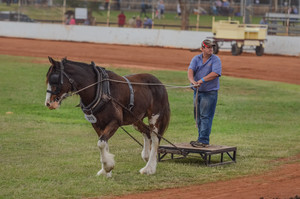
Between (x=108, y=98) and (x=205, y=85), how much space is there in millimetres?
2204

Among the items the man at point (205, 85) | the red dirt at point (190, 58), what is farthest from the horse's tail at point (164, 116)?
the red dirt at point (190, 58)

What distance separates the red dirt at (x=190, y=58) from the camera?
9867mm

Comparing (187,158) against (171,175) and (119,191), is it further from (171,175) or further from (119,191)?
(119,191)

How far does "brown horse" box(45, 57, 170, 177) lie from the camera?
10500 mm

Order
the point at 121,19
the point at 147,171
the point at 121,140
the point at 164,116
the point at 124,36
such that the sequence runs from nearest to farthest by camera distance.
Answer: the point at 147,171 < the point at 164,116 < the point at 121,140 < the point at 124,36 < the point at 121,19

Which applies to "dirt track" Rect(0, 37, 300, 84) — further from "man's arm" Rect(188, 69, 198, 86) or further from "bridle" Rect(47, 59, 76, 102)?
"bridle" Rect(47, 59, 76, 102)

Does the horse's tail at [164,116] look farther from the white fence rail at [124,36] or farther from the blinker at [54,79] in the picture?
the white fence rail at [124,36]

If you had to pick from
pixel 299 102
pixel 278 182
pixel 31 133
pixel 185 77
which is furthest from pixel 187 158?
pixel 185 77

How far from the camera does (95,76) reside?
10922 mm

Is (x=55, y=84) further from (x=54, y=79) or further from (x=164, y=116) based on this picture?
(x=164, y=116)

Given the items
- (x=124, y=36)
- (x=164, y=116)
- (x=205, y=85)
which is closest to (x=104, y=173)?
(x=164, y=116)

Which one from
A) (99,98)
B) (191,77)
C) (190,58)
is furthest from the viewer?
(190,58)

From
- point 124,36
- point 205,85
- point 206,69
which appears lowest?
point 205,85

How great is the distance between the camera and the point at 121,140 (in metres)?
15.4
